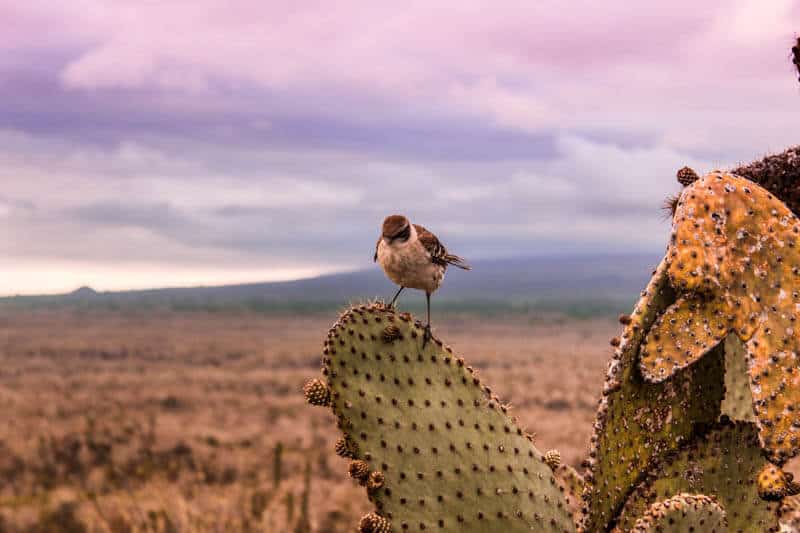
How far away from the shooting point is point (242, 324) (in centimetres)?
8938

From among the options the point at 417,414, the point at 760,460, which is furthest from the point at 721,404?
the point at 417,414

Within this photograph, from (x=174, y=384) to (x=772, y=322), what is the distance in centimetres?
3284

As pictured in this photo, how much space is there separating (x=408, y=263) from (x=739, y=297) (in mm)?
1071

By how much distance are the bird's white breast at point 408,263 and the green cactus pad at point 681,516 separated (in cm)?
104

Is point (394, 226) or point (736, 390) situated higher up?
point (394, 226)

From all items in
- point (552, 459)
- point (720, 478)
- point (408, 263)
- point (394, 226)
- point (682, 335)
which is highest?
point (394, 226)

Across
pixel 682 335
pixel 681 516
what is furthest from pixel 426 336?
pixel 681 516

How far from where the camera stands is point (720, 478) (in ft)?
10.6

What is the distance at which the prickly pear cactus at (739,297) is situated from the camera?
248 cm

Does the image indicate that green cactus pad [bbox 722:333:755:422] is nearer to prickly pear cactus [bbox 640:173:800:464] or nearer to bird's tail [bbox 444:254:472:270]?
prickly pear cactus [bbox 640:173:800:464]

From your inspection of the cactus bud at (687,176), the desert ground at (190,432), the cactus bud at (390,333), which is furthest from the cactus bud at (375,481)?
the cactus bud at (687,176)

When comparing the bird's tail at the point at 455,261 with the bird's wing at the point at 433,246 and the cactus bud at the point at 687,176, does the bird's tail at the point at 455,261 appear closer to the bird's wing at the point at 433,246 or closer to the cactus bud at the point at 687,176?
the bird's wing at the point at 433,246

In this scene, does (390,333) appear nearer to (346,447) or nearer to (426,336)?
(426,336)

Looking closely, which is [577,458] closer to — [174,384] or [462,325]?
[174,384]
